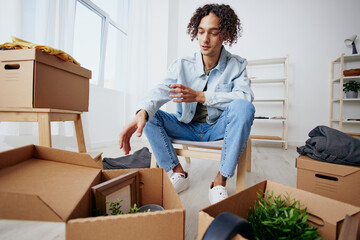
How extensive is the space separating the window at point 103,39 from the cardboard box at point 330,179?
2.07m

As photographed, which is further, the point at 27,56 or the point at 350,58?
the point at 350,58

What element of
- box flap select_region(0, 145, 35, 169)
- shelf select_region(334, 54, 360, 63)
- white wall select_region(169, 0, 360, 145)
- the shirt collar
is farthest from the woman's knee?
shelf select_region(334, 54, 360, 63)

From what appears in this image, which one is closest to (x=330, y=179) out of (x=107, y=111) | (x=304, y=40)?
(x=107, y=111)

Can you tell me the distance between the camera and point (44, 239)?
549 millimetres

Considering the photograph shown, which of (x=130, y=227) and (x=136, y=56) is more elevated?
(x=136, y=56)

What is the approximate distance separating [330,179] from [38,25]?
1992mm

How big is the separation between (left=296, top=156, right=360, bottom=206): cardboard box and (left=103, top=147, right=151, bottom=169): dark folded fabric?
925 millimetres

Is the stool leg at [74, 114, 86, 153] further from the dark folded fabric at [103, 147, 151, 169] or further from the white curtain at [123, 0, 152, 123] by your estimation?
the white curtain at [123, 0, 152, 123]

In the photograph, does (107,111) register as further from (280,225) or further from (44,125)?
(280,225)

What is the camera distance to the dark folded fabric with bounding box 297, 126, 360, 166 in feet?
2.65

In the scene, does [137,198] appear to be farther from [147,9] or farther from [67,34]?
[147,9]

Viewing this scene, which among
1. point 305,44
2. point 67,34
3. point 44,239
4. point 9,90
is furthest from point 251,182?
point 305,44

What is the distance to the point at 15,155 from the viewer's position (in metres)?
0.39

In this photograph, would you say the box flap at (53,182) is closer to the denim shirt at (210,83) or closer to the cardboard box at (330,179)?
the denim shirt at (210,83)
